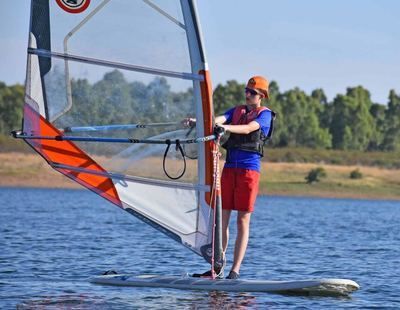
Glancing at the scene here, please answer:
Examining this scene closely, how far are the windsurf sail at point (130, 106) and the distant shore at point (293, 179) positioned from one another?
52.0 metres

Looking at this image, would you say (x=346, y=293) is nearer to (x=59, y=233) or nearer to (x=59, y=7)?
(x=59, y=7)

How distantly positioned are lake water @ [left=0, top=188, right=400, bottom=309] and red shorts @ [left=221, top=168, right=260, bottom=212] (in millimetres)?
999

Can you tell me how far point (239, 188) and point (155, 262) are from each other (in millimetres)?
4438

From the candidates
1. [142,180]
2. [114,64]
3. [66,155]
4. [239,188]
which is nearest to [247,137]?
[239,188]

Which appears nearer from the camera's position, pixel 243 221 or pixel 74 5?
pixel 74 5

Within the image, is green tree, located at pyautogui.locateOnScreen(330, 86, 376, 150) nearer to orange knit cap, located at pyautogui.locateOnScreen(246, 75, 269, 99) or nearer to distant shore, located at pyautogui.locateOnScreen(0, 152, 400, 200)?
distant shore, located at pyautogui.locateOnScreen(0, 152, 400, 200)

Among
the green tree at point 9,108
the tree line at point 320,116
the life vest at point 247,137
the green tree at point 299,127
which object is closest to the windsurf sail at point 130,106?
the life vest at point 247,137

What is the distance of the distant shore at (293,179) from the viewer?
64.8m

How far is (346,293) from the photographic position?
12.9m

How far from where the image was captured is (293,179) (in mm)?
74375

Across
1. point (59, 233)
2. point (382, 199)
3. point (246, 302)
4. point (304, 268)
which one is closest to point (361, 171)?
point (382, 199)

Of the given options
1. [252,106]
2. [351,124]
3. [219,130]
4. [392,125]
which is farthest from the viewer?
[392,125]

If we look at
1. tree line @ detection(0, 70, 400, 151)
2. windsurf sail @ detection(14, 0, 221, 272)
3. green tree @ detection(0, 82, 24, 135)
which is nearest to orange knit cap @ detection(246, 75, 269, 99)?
windsurf sail @ detection(14, 0, 221, 272)

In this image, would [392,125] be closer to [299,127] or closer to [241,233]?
[299,127]
